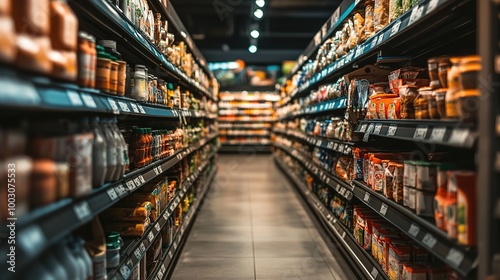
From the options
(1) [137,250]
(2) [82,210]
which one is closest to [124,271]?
(1) [137,250]

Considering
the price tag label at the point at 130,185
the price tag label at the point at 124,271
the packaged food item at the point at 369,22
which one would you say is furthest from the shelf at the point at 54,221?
the packaged food item at the point at 369,22

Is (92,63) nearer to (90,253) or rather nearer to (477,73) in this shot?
(90,253)

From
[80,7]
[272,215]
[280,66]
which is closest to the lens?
[80,7]

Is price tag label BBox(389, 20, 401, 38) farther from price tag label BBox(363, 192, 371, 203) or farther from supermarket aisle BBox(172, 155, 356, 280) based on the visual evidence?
supermarket aisle BBox(172, 155, 356, 280)

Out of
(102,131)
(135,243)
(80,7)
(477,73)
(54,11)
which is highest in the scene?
(80,7)

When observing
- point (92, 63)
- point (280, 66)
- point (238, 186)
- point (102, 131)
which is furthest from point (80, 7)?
point (280, 66)

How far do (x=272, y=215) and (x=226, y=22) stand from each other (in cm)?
751

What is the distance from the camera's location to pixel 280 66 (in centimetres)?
1558

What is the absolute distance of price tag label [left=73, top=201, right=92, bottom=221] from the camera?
1.33m

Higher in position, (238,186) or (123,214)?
(123,214)

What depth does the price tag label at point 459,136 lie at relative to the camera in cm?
145

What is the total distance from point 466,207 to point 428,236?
1.16 ft

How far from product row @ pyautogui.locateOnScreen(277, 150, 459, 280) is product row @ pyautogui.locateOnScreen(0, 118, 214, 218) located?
60.9 inches

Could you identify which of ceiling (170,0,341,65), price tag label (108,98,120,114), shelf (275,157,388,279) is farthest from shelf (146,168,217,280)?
ceiling (170,0,341,65)
